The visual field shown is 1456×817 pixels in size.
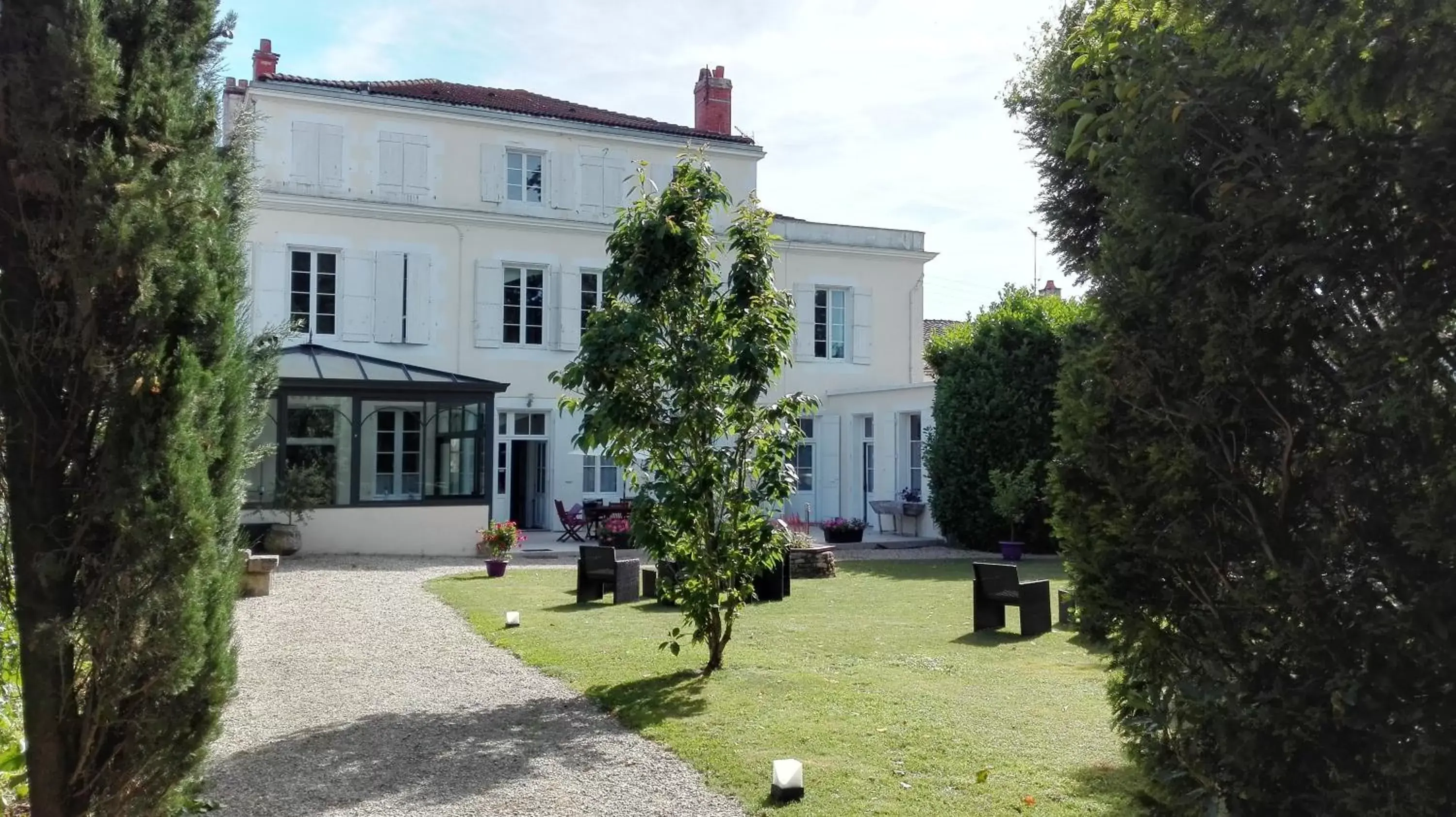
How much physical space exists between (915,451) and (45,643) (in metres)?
20.4

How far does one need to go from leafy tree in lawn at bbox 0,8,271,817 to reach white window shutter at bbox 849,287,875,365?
22.1 meters

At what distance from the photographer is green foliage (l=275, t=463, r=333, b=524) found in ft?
52.9

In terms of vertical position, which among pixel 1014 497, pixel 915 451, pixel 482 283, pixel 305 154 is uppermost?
pixel 305 154

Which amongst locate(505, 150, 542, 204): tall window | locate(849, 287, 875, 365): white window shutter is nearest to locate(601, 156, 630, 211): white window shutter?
locate(505, 150, 542, 204): tall window

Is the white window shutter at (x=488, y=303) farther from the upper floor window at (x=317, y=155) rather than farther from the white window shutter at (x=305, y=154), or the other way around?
the white window shutter at (x=305, y=154)

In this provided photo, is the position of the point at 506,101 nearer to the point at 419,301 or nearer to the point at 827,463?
the point at 419,301

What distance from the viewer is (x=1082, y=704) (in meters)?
6.88

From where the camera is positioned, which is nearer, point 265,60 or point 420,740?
point 420,740

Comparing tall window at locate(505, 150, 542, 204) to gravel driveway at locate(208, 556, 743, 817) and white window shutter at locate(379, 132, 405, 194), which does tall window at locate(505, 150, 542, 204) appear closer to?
white window shutter at locate(379, 132, 405, 194)

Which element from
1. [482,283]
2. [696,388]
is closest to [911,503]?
[482,283]

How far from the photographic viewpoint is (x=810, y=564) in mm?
14797

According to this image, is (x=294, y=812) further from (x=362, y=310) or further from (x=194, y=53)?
(x=362, y=310)

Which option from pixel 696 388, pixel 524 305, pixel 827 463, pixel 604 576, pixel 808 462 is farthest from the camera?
pixel 808 462

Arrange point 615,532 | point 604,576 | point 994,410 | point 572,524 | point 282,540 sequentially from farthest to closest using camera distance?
point 572,524
point 994,410
point 615,532
point 282,540
point 604,576
